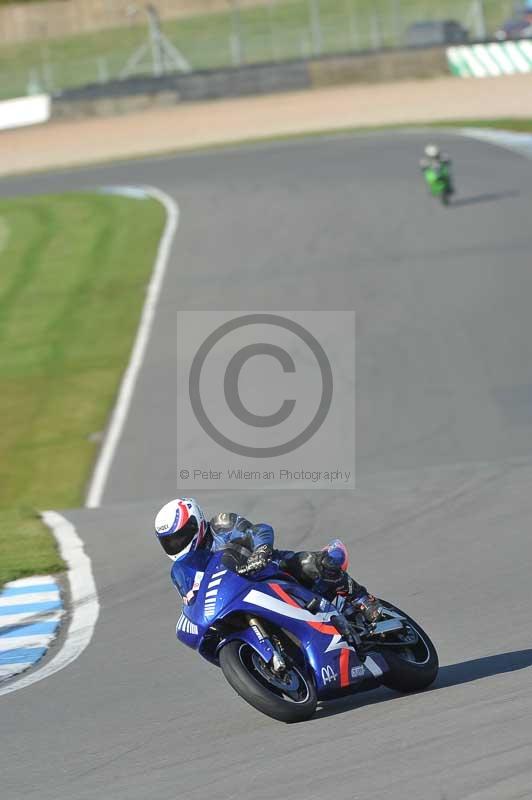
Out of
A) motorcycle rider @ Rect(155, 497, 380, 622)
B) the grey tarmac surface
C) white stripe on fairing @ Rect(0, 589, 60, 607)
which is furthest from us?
white stripe on fairing @ Rect(0, 589, 60, 607)

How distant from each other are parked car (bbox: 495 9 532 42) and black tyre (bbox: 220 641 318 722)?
133 ft

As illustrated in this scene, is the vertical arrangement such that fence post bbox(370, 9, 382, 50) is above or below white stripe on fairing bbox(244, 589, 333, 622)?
below

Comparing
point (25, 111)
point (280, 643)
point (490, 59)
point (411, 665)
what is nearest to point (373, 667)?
point (411, 665)

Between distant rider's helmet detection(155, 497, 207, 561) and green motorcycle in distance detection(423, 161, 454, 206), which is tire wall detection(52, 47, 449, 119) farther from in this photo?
distant rider's helmet detection(155, 497, 207, 561)

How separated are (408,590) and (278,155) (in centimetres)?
2936

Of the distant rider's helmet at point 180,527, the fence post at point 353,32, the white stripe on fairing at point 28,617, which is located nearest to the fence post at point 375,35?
the fence post at point 353,32

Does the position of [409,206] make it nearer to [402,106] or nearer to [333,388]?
[333,388]

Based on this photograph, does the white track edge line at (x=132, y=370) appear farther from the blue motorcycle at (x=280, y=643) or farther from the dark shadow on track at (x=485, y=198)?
the blue motorcycle at (x=280, y=643)

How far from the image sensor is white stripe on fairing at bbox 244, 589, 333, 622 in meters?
6.72

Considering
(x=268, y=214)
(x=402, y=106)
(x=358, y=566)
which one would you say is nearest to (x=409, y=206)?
(x=268, y=214)

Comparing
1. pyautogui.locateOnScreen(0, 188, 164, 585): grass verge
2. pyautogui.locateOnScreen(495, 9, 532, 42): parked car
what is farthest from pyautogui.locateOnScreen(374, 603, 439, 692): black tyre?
pyautogui.locateOnScreen(495, 9, 532, 42): parked car

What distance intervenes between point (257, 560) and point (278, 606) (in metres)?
0.27

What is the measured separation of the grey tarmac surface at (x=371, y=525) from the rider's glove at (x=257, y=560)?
832 millimetres

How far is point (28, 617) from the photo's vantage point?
32.8ft
